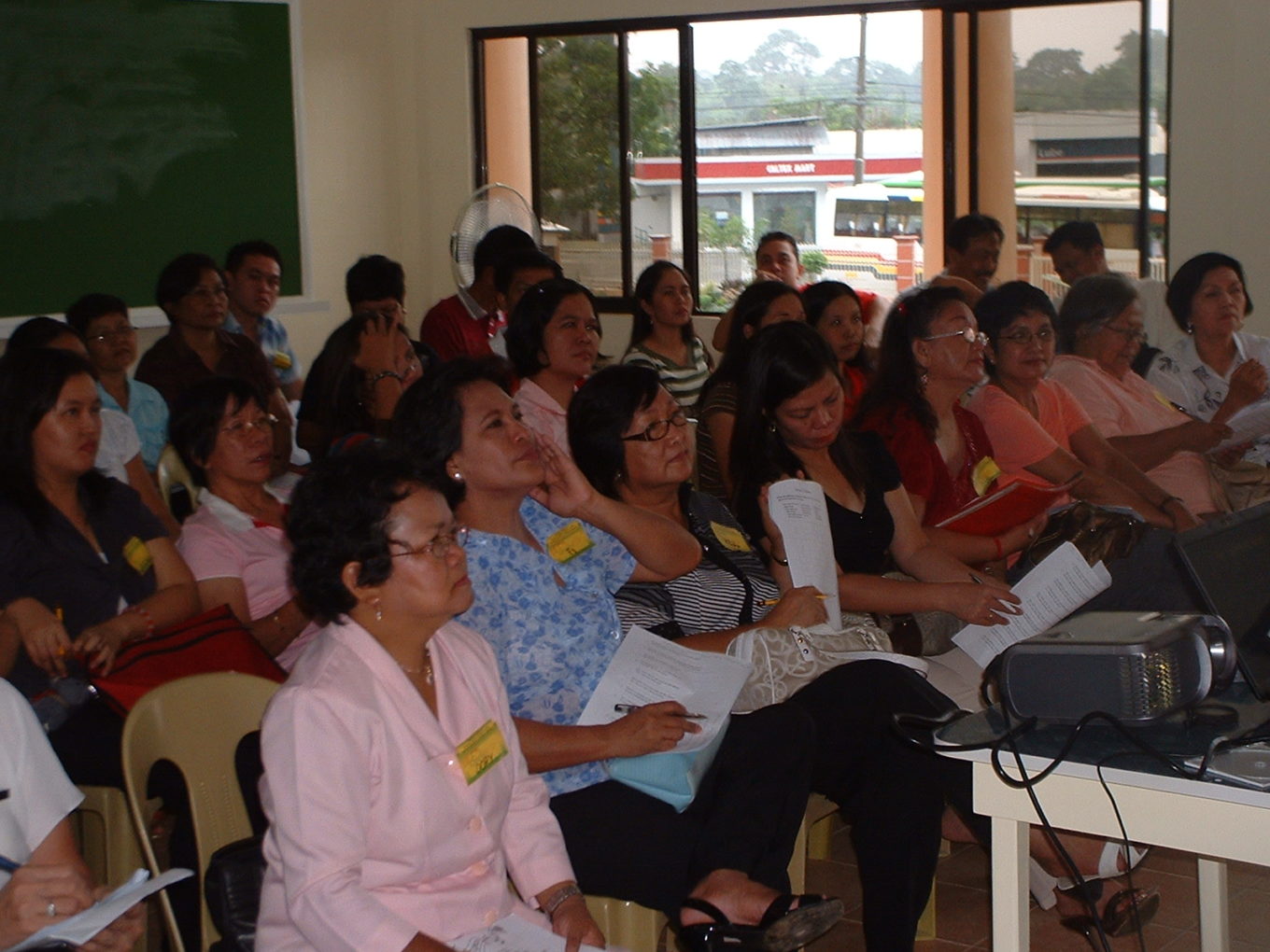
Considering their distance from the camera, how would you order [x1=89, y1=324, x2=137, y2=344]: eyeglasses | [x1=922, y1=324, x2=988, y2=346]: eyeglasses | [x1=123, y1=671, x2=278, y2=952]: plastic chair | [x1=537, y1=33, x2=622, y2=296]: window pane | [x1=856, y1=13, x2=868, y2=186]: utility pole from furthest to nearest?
[x1=537, y1=33, x2=622, y2=296]: window pane, [x1=856, y1=13, x2=868, y2=186]: utility pole, [x1=89, y1=324, x2=137, y2=344]: eyeglasses, [x1=922, y1=324, x2=988, y2=346]: eyeglasses, [x1=123, y1=671, x2=278, y2=952]: plastic chair

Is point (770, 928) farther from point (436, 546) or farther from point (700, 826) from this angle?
point (436, 546)

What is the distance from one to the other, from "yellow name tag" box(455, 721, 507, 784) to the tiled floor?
3.87 ft

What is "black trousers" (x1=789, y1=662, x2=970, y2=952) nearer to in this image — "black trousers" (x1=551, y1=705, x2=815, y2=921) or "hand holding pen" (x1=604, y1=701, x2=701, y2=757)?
"black trousers" (x1=551, y1=705, x2=815, y2=921)

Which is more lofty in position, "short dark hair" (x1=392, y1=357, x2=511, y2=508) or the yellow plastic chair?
"short dark hair" (x1=392, y1=357, x2=511, y2=508)

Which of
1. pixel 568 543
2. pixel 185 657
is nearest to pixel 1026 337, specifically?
A: pixel 568 543

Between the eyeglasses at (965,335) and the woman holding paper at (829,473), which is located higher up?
the eyeglasses at (965,335)

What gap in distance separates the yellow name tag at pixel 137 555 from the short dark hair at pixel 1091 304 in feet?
9.68

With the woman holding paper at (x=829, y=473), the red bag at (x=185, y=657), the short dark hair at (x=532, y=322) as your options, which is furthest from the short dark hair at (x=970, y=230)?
the red bag at (x=185, y=657)

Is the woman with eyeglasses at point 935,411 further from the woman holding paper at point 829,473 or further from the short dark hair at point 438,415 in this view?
the short dark hair at point 438,415

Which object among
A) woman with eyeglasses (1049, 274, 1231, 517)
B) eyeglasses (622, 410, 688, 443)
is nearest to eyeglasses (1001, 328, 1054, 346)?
woman with eyeglasses (1049, 274, 1231, 517)

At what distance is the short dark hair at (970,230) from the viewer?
612 cm

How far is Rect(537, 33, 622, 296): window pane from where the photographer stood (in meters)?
7.84

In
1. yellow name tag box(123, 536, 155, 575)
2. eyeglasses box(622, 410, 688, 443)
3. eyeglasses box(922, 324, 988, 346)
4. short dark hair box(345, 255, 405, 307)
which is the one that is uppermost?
short dark hair box(345, 255, 405, 307)

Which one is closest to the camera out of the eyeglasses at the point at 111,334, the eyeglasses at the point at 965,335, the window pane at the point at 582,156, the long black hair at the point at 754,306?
the eyeglasses at the point at 965,335
